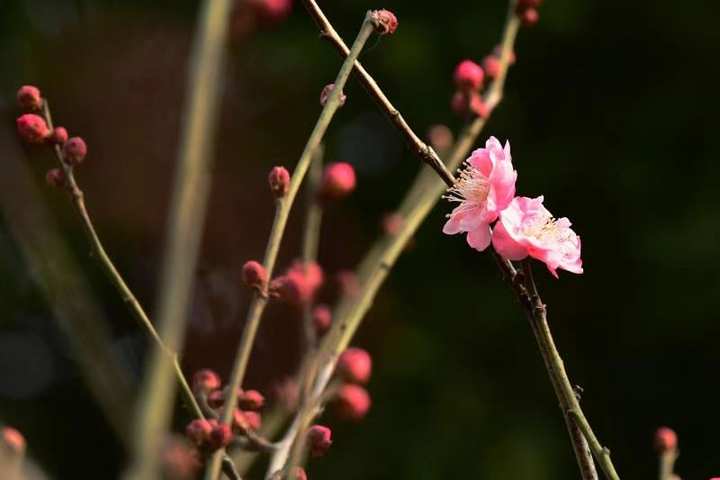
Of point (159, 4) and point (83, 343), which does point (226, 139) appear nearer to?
point (159, 4)

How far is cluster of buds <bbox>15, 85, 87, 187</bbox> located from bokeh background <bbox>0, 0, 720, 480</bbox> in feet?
6.38

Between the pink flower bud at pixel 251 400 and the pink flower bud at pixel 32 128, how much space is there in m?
0.21

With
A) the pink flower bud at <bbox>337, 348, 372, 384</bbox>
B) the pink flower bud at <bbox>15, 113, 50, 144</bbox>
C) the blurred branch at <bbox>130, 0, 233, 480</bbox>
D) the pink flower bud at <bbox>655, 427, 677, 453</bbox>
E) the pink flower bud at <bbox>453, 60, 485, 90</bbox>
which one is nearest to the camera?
the blurred branch at <bbox>130, 0, 233, 480</bbox>

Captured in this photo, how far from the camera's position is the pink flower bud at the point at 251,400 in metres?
0.80

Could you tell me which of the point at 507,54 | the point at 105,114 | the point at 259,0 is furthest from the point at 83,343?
the point at 105,114

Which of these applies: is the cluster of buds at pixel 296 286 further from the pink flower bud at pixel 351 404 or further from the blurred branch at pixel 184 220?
the blurred branch at pixel 184 220

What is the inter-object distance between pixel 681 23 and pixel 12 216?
2597 mm

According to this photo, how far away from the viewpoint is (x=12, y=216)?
2.36 feet

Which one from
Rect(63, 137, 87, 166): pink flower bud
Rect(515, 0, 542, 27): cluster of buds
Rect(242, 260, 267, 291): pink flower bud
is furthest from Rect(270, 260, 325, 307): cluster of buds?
Rect(515, 0, 542, 27): cluster of buds

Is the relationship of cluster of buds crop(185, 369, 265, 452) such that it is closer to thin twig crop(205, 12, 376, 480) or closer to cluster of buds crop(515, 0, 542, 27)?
thin twig crop(205, 12, 376, 480)

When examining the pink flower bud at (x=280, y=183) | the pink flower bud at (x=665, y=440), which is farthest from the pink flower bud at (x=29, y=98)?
the pink flower bud at (x=665, y=440)

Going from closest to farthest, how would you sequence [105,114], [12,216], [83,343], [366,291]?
[83,343] < [12,216] < [366,291] < [105,114]

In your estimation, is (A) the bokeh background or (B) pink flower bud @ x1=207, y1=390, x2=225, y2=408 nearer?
(B) pink flower bud @ x1=207, y1=390, x2=225, y2=408

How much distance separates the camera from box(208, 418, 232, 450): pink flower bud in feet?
2.02
